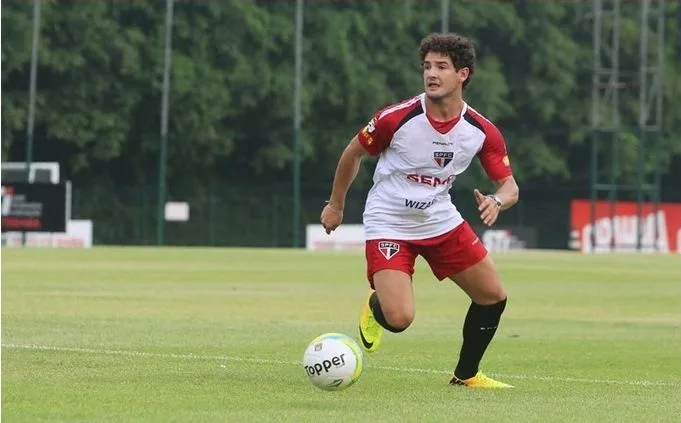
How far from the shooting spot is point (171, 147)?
191ft

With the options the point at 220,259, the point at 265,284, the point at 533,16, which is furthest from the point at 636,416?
the point at 533,16

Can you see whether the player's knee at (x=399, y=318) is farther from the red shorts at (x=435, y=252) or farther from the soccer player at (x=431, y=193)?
the red shorts at (x=435, y=252)

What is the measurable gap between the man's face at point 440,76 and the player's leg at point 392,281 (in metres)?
0.97

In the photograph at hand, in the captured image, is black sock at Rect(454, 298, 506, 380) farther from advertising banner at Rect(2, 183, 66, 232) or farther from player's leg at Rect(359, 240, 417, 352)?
advertising banner at Rect(2, 183, 66, 232)

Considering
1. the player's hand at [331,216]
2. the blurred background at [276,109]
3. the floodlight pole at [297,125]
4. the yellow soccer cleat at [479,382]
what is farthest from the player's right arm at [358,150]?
the floodlight pole at [297,125]

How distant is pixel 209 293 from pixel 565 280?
30.9 ft

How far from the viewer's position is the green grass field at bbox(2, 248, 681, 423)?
9570 mm

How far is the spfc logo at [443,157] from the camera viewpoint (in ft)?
35.8

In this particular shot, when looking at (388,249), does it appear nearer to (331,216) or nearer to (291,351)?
(331,216)

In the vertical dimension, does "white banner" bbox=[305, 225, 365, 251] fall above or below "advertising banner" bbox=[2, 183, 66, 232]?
below

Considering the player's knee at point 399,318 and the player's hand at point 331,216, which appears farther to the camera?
the player's hand at point 331,216

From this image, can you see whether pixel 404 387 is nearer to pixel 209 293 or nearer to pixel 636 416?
pixel 636 416

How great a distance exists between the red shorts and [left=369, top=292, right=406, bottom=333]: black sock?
0.17 metres

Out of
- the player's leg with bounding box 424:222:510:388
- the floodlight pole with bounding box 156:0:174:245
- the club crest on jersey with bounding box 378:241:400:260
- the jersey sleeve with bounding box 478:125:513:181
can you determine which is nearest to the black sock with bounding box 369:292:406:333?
the club crest on jersey with bounding box 378:241:400:260
